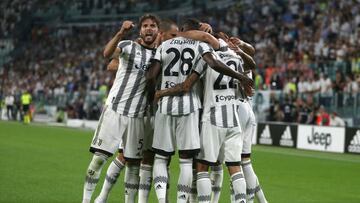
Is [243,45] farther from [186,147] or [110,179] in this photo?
[110,179]

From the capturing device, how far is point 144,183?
349 inches

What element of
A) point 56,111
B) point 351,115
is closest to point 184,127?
point 351,115

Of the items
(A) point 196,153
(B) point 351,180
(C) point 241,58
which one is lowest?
(B) point 351,180

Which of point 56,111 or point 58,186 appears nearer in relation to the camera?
point 58,186

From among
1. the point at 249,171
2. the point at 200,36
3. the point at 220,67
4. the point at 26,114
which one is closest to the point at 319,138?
the point at 249,171

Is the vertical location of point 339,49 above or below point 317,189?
above

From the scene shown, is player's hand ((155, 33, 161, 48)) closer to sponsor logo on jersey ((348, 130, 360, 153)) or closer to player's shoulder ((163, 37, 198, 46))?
player's shoulder ((163, 37, 198, 46))

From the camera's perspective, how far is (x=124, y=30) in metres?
8.48

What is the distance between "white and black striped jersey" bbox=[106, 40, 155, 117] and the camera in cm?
877

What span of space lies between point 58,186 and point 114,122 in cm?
317

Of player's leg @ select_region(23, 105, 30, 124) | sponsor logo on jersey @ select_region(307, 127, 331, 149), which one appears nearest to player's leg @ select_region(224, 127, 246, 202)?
sponsor logo on jersey @ select_region(307, 127, 331, 149)

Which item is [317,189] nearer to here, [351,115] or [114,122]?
[114,122]

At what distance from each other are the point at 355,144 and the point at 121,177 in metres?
10.3

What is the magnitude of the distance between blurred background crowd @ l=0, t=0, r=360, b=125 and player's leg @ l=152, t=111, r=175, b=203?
15356 mm
